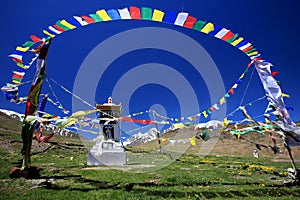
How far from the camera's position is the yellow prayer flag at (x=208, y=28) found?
30.9 feet

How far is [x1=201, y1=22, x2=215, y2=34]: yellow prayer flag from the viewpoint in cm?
941

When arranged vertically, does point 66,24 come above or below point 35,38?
above

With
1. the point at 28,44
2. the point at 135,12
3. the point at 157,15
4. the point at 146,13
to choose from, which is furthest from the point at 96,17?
the point at 28,44

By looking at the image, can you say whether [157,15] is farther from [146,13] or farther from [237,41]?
[237,41]

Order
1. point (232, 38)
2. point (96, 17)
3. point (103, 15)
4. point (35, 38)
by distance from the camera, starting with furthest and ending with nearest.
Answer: point (35, 38) < point (232, 38) < point (96, 17) < point (103, 15)

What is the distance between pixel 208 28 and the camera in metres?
9.58

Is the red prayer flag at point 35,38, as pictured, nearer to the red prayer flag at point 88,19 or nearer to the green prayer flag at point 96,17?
the red prayer flag at point 88,19

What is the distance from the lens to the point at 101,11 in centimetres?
888

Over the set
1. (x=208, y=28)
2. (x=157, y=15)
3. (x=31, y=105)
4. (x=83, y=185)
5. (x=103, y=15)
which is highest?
(x=103, y=15)

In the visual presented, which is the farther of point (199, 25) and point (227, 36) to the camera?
point (227, 36)

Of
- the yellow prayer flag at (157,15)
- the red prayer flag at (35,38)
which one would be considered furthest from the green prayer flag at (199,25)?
the red prayer flag at (35,38)

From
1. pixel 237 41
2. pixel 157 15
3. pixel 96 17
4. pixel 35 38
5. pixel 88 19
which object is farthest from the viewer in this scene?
pixel 237 41

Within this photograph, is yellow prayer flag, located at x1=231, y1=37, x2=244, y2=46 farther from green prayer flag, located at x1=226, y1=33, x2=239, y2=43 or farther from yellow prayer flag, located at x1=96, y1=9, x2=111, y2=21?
yellow prayer flag, located at x1=96, y1=9, x2=111, y2=21

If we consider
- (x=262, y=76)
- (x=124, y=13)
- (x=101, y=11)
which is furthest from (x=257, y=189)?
(x=101, y=11)
